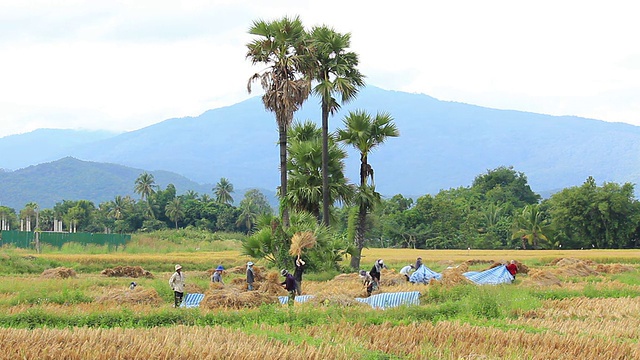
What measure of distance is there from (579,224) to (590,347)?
2532 inches

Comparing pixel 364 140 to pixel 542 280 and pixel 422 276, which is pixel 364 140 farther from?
pixel 542 280

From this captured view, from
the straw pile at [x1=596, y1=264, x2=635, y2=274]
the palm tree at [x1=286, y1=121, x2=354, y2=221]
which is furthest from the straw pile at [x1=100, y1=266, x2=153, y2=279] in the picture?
the straw pile at [x1=596, y1=264, x2=635, y2=274]

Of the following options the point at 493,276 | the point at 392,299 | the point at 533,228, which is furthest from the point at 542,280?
the point at 533,228

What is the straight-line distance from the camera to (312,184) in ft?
121

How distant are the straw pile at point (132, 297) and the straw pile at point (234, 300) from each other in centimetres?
198

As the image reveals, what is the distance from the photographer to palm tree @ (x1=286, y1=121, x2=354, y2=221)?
3638 cm

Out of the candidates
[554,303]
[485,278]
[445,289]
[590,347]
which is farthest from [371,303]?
[485,278]

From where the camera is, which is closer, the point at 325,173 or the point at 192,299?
the point at 192,299

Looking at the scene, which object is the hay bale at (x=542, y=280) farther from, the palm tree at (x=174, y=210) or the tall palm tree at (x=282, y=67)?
the palm tree at (x=174, y=210)

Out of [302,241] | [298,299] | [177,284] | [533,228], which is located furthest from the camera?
[533,228]

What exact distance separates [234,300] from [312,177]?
61.0ft

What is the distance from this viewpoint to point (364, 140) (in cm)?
3703

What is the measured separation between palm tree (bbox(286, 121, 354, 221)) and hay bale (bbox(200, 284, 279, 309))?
16.7m

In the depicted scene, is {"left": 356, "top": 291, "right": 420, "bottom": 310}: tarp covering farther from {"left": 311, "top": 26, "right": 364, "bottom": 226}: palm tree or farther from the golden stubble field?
{"left": 311, "top": 26, "right": 364, "bottom": 226}: palm tree
